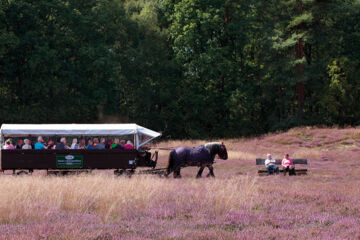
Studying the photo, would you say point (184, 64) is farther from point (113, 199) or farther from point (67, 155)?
point (113, 199)

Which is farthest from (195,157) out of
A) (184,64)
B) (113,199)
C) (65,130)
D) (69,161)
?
(184,64)

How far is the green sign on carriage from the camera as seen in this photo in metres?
21.1

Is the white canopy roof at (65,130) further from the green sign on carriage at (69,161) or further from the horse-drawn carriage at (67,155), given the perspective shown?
the green sign on carriage at (69,161)

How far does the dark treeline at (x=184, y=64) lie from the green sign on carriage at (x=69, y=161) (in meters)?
29.9

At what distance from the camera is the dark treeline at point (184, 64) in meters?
51.3

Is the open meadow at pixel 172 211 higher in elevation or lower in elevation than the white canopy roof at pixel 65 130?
lower

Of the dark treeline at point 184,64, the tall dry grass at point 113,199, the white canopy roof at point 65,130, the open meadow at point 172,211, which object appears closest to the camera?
the open meadow at point 172,211

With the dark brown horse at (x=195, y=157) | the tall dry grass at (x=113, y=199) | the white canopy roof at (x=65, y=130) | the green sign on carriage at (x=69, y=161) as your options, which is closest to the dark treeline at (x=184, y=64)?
the white canopy roof at (x=65, y=130)

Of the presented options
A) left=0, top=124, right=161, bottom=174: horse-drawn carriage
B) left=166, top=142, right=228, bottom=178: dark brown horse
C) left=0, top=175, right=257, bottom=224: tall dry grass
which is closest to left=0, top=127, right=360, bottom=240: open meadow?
left=0, top=175, right=257, bottom=224: tall dry grass

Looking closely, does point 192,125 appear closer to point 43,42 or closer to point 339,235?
point 43,42

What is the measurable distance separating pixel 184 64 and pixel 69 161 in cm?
3757

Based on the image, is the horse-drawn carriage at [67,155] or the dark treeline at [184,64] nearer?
the horse-drawn carriage at [67,155]

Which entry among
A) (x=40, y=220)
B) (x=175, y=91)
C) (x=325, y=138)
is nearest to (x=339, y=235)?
(x=40, y=220)

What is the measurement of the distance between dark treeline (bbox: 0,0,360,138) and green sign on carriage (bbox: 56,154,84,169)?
98.2 feet
